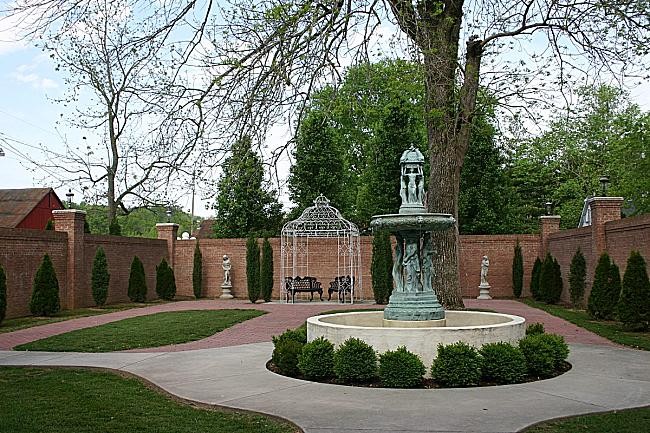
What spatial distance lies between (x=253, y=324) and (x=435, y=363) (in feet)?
30.4

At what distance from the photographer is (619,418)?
21.6ft

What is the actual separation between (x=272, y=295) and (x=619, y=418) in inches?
848

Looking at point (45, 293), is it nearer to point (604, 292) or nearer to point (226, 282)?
point (226, 282)

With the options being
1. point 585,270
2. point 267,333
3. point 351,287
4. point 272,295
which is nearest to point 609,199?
point 585,270

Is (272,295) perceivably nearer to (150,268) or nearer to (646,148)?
(150,268)

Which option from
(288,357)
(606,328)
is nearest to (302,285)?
(606,328)

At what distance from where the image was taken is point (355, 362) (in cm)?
866

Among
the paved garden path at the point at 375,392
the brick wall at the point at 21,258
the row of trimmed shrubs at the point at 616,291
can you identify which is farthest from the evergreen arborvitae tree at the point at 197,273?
the paved garden path at the point at 375,392

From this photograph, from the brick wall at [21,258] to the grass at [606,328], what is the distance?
1472cm

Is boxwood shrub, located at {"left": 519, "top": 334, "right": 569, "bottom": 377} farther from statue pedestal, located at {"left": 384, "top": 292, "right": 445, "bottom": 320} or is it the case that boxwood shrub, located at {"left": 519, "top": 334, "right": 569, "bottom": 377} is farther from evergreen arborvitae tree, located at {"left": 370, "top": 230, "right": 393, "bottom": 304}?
evergreen arborvitae tree, located at {"left": 370, "top": 230, "right": 393, "bottom": 304}

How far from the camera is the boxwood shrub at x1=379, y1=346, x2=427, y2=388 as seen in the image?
27.4 feet

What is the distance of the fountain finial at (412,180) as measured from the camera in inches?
401

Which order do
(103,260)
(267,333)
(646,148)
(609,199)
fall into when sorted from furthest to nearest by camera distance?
(646,148) < (103,260) < (609,199) < (267,333)

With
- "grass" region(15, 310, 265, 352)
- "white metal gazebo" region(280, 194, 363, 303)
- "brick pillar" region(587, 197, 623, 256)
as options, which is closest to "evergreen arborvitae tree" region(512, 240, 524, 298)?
"white metal gazebo" region(280, 194, 363, 303)
